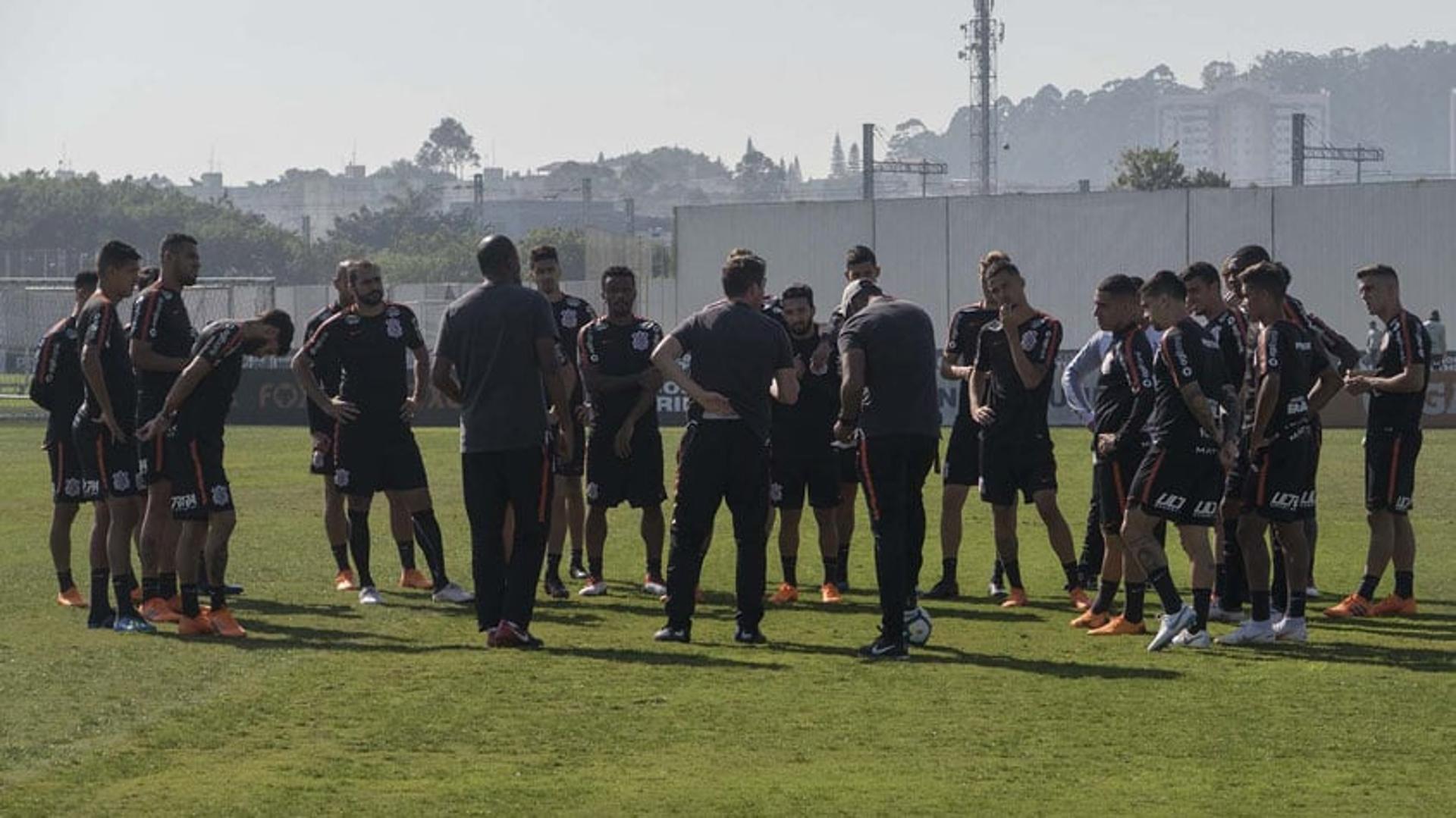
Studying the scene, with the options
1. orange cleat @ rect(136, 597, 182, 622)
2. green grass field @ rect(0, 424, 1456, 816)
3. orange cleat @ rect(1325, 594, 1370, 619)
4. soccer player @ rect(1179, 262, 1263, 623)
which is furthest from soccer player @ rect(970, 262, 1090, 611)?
orange cleat @ rect(136, 597, 182, 622)

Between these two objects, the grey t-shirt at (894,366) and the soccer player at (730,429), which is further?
the soccer player at (730,429)

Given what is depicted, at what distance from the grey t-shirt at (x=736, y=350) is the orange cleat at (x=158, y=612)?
344cm

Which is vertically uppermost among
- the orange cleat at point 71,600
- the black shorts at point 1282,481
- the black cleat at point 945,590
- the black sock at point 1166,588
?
the black shorts at point 1282,481

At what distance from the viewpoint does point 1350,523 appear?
20.3 meters

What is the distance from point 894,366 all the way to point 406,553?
15.1 feet

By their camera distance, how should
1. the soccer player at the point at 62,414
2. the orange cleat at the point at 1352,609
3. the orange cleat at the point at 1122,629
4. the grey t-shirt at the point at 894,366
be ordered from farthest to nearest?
the soccer player at the point at 62,414, the orange cleat at the point at 1352,609, the orange cleat at the point at 1122,629, the grey t-shirt at the point at 894,366

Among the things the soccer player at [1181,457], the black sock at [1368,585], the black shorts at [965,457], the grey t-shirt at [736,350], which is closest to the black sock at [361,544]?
the grey t-shirt at [736,350]

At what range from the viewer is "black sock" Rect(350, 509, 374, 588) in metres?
14.8

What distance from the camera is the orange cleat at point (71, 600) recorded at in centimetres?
1445

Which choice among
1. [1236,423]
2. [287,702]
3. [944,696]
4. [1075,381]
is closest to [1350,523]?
[1075,381]

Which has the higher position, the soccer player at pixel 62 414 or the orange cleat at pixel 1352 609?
the soccer player at pixel 62 414

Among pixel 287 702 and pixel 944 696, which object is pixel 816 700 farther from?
pixel 287 702

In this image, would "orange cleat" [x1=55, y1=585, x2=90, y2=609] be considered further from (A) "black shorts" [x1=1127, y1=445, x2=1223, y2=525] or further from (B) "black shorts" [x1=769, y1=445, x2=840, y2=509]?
(A) "black shorts" [x1=1127, y1=445, x2=1223, y2=525]

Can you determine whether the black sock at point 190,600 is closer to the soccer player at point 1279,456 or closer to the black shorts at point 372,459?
the black shorts at point 372,459
